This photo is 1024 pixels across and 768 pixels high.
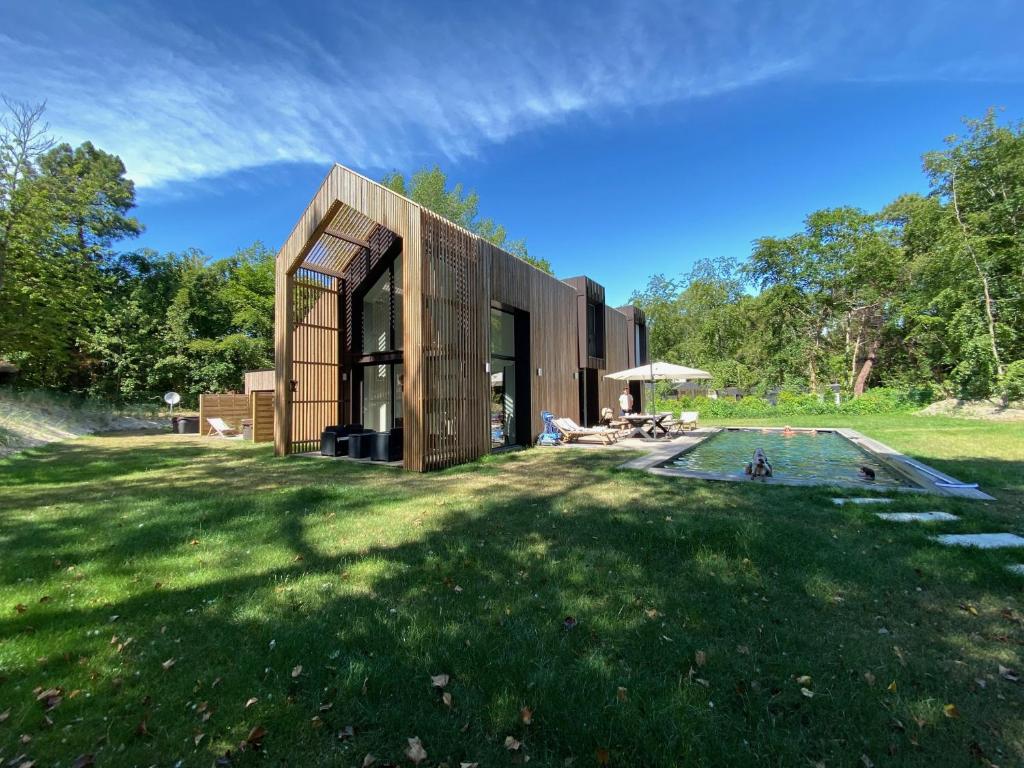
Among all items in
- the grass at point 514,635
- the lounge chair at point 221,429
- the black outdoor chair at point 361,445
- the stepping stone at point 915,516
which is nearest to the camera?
the grass at point 514,635

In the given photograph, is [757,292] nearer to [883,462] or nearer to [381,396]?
[883,462]

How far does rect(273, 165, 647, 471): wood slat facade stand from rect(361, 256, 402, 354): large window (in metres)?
0.27

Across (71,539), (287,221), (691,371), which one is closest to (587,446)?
Result: (691,371)

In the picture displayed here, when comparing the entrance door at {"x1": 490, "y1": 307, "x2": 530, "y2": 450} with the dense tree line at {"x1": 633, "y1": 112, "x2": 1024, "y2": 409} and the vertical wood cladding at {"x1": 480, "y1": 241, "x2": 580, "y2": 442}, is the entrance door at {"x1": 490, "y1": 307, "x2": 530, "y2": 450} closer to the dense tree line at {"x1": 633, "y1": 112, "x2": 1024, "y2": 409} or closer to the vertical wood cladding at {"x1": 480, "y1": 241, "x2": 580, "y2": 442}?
the vertical wood cladding at {"x1": 480, "y1": 241, "x2": 580, "y2": 442}

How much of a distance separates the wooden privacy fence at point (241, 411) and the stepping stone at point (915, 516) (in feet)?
49.5

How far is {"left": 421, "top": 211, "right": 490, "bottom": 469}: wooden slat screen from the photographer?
29.5 ft

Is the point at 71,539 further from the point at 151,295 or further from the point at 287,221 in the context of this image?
the point at 287,221

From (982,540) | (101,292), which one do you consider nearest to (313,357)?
(982,540)

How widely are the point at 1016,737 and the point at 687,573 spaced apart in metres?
1.78

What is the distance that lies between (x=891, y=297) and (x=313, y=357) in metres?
31.5

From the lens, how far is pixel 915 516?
15.7 ft

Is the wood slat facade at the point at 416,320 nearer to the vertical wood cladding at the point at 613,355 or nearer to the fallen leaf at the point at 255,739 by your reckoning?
the vertical wood cladding at the point at 613,355

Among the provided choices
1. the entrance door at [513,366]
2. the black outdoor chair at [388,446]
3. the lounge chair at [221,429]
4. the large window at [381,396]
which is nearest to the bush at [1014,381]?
the entrance door at [513,366]

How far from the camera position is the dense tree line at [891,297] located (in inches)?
823
